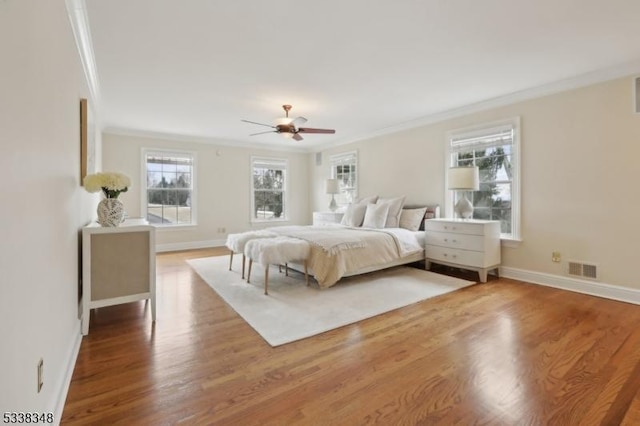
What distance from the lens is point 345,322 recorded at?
270 cm

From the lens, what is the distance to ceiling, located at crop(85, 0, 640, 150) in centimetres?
229

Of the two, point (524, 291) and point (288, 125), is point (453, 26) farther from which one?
point (524, 291)

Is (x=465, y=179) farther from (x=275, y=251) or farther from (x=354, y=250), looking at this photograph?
(x=275, y=251)

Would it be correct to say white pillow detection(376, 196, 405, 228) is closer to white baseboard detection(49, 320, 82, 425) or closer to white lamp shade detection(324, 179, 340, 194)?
white lamp shade detection(324, 179, 340, 194)

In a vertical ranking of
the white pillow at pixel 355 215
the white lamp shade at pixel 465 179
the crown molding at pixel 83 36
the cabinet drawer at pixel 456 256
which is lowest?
the cabinet drawer at pixel 456 256

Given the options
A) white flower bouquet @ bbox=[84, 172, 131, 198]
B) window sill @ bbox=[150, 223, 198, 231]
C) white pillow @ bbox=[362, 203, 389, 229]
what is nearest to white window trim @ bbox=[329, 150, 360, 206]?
white pillow @ bbox=[362, 203, 389, 229]

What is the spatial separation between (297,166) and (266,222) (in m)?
1.69

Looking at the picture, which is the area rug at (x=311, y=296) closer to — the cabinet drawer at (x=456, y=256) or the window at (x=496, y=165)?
the cabinet drawer at (x=456, y=256)

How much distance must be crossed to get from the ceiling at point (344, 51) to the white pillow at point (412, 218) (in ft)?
5.38

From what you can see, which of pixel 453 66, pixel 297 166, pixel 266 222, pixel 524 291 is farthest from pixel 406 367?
pixel 297 166

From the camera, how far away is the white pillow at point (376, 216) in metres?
5.09

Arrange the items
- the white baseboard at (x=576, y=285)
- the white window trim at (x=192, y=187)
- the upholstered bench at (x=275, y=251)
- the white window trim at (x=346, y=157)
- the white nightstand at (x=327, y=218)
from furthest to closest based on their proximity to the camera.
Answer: the white window trim at (x=346, y=157), the white nightstand at (x=327, y=218), the white window trim at (x=192, y=187), the upholstered bench at (x=275, y=251), the white baseboard at (x=576, y=285)

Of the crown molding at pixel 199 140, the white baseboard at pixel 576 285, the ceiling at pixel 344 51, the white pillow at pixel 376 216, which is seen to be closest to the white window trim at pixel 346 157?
the crown molding at pixel 199 140

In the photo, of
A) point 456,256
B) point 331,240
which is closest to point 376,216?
point 456,256
